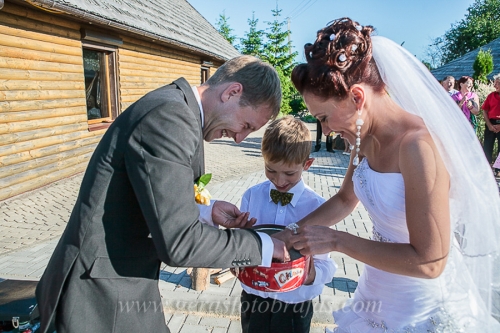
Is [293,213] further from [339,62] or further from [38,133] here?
[38,133]

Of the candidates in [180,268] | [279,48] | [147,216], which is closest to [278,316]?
[147,216]

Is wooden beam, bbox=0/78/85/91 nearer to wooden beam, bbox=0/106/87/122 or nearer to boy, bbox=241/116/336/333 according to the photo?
wooden beam, bbox=0/106/87/122

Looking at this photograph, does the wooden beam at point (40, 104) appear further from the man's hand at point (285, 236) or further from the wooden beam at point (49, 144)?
the man's hand at point (285, 236)

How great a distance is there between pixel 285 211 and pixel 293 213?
0.05m

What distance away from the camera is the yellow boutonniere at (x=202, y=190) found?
1.66 meters

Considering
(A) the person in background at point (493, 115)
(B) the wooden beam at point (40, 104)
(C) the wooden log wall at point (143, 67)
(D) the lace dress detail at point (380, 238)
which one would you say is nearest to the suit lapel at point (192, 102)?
(D) the lace dress detail at point (380, 238)

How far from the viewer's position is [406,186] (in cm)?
142

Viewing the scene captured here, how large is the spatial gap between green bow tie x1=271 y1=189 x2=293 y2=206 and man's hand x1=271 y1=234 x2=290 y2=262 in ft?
2.08

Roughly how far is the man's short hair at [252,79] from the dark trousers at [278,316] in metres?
1.16

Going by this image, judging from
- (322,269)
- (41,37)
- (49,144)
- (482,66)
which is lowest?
(49,144)

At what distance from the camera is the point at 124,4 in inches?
355

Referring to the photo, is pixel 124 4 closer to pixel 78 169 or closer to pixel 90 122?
pixel 90 122

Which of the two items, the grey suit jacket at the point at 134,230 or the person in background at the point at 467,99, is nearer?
the grey suit jacket at the point at 134,230

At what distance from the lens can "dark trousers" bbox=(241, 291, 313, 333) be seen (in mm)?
2104
